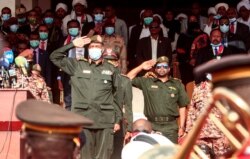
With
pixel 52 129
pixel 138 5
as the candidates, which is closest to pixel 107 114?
pixel 138 5

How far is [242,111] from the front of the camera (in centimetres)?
295

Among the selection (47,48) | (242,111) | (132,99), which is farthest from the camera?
(47,48)

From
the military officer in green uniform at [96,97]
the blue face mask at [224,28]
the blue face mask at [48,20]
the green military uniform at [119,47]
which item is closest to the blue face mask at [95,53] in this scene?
the military officer in green uniform at [96,97]

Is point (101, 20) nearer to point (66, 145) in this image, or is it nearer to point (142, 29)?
point (142, 29)

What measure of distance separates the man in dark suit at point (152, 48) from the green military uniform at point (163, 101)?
3.90 ft

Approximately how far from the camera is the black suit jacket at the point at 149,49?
14.6 m

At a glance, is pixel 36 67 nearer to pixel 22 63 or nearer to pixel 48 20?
pixel 22 63

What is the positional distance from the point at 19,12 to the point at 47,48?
1547 millimetres

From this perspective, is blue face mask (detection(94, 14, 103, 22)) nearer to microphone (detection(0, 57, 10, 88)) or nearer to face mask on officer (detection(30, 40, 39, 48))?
face mask on officer (detection(30, 40, 39, 48))

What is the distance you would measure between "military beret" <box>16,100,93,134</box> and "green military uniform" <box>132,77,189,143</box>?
29.2ft

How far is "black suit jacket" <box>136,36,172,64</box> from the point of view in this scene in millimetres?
14594

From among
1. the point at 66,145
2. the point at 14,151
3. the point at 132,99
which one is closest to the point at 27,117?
the point at 66,145

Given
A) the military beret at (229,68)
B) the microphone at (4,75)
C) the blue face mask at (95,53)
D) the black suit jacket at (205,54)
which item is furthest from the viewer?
the black suit jacket at (205,54)

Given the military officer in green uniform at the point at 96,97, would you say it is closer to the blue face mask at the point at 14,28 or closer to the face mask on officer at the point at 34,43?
the face mask on officer at the point at 34,43
